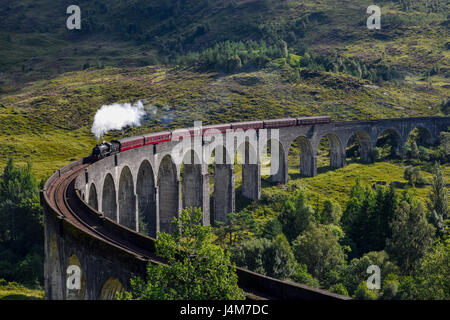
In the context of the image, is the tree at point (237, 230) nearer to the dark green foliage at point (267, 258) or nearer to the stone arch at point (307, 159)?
the dark green foliage at point (267, 258)

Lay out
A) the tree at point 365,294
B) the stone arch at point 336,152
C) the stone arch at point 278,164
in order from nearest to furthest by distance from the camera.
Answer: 1. the tree at point 365,294
2. the stone arch at point 278,164
3. the stone arch at point 336,152

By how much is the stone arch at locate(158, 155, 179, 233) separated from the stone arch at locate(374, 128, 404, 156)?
53.5m

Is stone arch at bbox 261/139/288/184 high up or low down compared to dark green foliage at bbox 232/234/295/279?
up

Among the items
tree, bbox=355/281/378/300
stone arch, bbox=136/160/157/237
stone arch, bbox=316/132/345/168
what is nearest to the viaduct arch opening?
stone arch, bbox=316/132/345/168

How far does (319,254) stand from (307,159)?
38516 mm

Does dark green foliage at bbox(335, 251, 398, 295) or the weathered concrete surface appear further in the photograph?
the weathered concrete surface

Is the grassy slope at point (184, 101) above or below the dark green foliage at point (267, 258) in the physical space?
above

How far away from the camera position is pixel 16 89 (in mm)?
142375

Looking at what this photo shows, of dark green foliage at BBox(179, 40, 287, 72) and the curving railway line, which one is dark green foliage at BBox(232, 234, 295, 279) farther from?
dark green foliage at BBox(179, 40, 287, 72)

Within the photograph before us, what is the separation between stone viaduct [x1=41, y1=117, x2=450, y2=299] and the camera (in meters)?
28.3

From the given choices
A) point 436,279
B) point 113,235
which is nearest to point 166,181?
point 113,235

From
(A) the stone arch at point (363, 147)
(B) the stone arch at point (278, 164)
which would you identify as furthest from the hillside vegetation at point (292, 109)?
(A) the stone arch at point (363, 147)

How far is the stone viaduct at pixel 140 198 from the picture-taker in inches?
1115

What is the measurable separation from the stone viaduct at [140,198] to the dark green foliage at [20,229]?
40.4 ft
